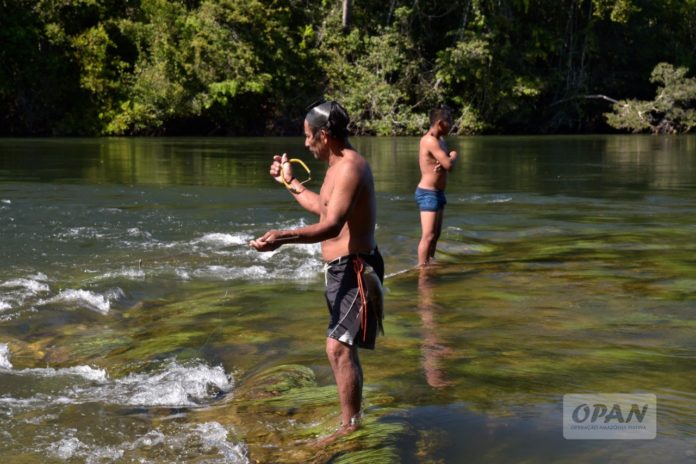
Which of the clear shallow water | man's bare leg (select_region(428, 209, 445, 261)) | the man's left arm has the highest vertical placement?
the man's left arm

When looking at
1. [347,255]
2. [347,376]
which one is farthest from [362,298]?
[347,376]

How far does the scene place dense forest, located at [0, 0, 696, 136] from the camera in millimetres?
40281

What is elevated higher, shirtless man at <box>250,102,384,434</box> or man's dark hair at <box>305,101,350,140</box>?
man's dark hair at <box>305,101,350,140</box>

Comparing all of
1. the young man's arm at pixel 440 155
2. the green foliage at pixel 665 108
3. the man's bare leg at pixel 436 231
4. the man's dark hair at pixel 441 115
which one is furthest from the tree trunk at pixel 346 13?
the young man's arm at pixel 440 155

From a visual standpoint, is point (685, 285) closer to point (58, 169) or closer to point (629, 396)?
point (629, 396)

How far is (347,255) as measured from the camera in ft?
16.5

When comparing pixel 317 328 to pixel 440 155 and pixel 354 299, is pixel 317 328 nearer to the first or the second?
pixel 354 299

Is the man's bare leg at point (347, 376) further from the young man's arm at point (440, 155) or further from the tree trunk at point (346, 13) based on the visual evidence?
the tree trunk at point (346, 13)

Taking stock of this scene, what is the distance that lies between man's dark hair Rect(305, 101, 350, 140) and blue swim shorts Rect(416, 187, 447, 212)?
483 centimetres

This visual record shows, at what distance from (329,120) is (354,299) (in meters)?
0.93

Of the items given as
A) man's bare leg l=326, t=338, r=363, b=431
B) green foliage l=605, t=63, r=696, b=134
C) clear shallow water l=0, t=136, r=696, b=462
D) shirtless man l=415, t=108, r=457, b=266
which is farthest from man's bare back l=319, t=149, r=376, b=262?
green foliage l=605, t=63, r=696, b=134

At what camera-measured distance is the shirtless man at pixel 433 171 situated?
9.59 metres

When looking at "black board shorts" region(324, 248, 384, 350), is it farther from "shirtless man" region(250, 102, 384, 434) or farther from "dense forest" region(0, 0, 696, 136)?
"dense forest" region(0, 0, 696, 136)

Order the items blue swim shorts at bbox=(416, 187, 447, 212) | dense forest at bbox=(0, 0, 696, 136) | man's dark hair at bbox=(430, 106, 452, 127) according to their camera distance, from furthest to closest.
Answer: dense forest at bbox=(0, 0, 696, 136), blue swim shorts at bbox=(416, 187, 447, 212), man's dark hair at bbox=(430, 106, 452, 127)
